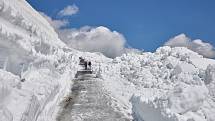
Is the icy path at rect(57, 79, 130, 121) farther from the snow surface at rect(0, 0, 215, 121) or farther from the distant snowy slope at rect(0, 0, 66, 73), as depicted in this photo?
the distant snowy slope at rect(0, 0, 66, 73)

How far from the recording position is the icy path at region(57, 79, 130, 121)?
1802cm

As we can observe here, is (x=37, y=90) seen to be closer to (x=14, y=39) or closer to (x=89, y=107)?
(x=14, y=39)

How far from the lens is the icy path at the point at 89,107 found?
709 inches

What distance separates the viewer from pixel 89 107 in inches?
770

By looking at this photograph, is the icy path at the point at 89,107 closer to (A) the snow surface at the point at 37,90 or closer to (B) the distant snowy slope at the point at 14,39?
(A) the snow surface at the point at 37,90

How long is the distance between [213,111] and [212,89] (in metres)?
1.91

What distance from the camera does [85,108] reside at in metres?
19.4

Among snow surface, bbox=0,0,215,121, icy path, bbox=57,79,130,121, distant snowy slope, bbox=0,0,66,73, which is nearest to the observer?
snow surface, bbox=0,0,215,121

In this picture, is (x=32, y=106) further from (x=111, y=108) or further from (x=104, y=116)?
(x=111, y=108)

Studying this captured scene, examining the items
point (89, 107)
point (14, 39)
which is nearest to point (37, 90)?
point (14, 39)

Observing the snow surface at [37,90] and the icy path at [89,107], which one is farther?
the icy path at [89,107]

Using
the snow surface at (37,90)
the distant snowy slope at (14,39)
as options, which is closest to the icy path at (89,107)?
the snow surface at (37,90)

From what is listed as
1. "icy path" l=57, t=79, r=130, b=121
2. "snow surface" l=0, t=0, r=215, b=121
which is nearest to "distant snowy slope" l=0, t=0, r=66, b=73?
"snow surface" l=0, t=0, r=215, b=121

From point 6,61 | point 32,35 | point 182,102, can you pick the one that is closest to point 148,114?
point 182,102
